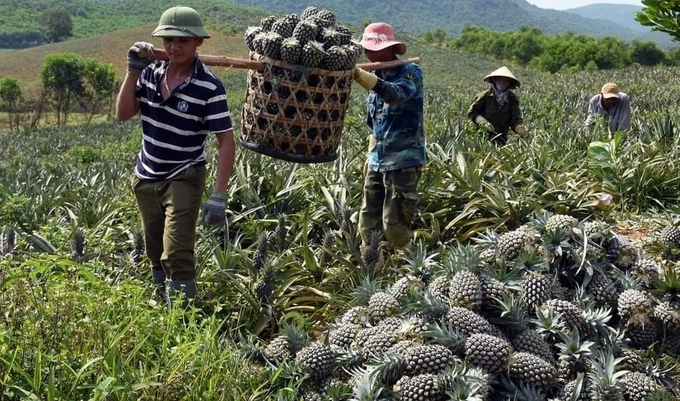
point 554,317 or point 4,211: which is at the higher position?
point 554,317

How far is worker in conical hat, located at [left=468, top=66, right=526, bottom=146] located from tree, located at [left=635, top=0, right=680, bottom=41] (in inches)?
74.4

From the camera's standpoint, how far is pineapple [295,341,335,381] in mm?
3176

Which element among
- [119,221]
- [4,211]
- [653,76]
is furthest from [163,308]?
[653,76]

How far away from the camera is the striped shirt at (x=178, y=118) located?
3719 millimetres

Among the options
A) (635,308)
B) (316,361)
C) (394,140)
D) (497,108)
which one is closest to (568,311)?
(635,308)

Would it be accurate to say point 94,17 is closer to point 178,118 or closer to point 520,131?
point 520,131

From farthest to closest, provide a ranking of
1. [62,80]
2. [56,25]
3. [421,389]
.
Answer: [56,25]
[62,80]
[421,389]

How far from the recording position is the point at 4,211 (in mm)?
5812

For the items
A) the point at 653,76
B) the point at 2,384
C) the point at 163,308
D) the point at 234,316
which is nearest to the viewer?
the point at 2,384

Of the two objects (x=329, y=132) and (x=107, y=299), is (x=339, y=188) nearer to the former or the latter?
(x=329, y=132)

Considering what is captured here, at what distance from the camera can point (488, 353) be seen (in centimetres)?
304

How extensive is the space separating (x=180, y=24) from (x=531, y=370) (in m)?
2.36

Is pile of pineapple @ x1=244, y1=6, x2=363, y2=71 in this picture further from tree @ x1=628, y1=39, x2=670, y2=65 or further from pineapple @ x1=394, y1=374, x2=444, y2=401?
tree @ x1=628, y1=39, x2=670, y2=65

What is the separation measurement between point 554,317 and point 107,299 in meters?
2.09
